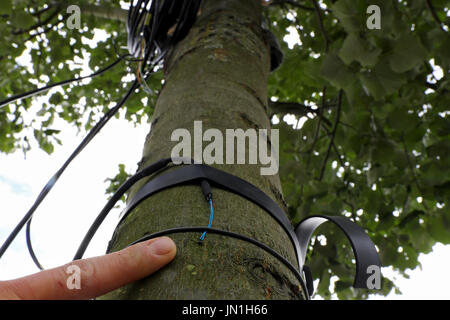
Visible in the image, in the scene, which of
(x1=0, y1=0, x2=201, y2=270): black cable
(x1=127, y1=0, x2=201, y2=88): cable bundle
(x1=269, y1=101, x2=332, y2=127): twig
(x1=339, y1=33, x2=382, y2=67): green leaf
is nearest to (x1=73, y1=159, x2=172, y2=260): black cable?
(x1=0, y1=0, x2=201, y2=270): black cable

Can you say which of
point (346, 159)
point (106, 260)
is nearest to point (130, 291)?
point (106, 260)

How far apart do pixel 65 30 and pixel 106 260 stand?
126 inches

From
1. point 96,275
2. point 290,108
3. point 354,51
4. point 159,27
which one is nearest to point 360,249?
point 96,275

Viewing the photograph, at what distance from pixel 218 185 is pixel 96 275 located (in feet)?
0.96

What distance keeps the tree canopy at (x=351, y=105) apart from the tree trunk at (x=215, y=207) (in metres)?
0.40

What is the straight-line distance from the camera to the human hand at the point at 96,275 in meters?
0.47

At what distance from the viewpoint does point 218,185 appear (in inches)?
28.1

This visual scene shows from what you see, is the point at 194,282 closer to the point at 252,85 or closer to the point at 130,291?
the point at 130,291

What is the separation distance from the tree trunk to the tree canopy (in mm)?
403

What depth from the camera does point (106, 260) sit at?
50 centimetres

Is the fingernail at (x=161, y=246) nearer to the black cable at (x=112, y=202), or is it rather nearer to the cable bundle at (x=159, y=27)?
the black cable at (x=112, y=202)

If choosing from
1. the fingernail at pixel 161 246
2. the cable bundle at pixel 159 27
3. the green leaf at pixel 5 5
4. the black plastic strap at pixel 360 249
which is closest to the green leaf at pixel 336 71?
the cable bundle at pixel 159 27

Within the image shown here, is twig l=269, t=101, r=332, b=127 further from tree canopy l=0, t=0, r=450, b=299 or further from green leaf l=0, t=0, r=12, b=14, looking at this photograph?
green leaf l=0, t=0, r=12, b=14

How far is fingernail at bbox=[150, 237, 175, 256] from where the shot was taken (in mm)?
515
